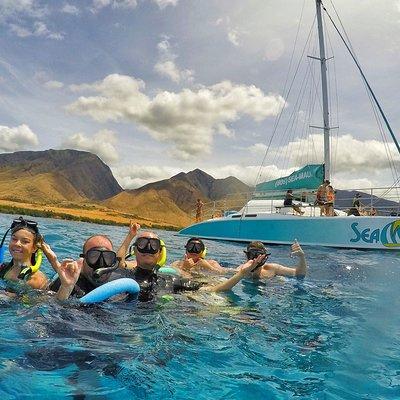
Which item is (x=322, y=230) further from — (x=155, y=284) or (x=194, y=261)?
(x=155, y=284)

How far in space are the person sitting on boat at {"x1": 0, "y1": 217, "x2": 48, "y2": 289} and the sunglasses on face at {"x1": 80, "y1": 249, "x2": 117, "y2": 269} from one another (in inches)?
27.5

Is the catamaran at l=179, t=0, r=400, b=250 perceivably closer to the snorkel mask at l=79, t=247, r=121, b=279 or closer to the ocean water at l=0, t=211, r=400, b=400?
the ocean water at l=0, t=211, r=400, b=400

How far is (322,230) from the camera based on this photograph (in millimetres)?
16234

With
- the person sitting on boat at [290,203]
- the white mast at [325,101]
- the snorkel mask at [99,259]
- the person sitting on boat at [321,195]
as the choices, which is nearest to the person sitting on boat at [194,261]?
the snorkel mask at [99,259]

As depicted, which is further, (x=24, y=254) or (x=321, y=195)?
(x=321, y=195)

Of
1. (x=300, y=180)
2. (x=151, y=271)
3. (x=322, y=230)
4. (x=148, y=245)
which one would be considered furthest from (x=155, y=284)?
(x=300, y=180)

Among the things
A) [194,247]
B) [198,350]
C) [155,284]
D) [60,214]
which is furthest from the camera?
[60,214]

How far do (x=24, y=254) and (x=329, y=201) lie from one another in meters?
13.9

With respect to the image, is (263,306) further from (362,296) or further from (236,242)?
(236,242)

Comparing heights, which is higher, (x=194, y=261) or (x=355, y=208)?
(x=355, y=208)

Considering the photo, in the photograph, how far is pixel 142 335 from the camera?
3836 millimetres

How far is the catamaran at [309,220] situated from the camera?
15.5 metres

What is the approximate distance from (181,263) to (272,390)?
573 centimetres

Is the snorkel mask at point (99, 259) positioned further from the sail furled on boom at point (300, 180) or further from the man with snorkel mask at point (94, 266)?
the sail furled on boom at point (300, 180)
